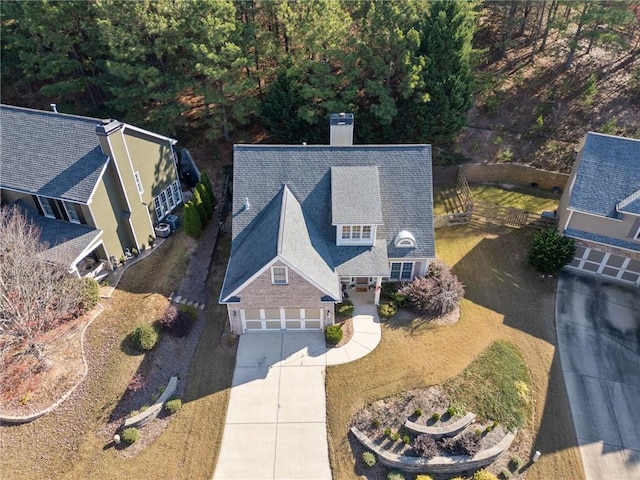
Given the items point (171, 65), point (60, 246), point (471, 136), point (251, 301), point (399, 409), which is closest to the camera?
point (399, 409)

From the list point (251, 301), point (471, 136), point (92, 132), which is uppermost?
point (92, 132)

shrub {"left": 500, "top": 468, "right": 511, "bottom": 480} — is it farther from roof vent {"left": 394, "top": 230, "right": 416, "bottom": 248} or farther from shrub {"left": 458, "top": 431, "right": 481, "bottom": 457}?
roof vent {"left": 394, "top": 230, "right": 416, "bottom": 248}

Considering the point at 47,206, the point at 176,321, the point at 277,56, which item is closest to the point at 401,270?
the point at 176,321

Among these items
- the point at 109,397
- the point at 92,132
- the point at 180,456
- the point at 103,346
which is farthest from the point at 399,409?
the point at 92,132

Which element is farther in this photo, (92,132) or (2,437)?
(92,132)

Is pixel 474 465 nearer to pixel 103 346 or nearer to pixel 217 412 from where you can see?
pixel 217 412

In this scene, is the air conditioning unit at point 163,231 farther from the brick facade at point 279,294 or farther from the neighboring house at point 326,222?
the brick facade at point 279,294

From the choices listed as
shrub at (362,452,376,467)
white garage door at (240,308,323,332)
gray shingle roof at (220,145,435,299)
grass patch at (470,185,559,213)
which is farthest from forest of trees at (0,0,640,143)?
shrub at (362,452,376,467)

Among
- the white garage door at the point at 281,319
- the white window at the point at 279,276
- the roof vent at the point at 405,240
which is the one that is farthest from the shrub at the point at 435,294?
the white window at the point at 279,276
